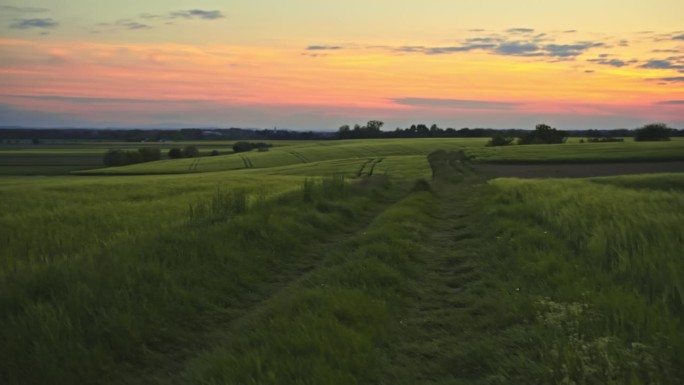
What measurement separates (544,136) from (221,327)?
116 metres

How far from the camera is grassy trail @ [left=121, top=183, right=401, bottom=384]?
5438 mm

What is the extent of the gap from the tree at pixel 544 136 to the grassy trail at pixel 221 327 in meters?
104

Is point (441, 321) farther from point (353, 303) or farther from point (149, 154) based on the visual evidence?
point (149, 154)

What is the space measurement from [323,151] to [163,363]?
78.5 metres

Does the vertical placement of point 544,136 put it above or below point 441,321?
above

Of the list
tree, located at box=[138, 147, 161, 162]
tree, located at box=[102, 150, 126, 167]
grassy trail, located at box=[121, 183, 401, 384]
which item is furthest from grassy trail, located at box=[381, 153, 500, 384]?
tree, located at box=[138, 147, 161, 162]

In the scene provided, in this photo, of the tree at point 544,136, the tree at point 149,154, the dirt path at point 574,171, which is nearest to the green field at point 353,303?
the dirt path at point 574,171

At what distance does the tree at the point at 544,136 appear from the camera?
10929 centimetres

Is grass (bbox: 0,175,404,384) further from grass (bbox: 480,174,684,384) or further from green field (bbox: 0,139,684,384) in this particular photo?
grass (bbox: 480,174,684,384)

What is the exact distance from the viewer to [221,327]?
22.2ft

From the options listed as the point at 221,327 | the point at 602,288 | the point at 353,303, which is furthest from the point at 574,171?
the point at 221,327

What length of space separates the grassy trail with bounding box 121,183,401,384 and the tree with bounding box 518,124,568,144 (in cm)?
10392

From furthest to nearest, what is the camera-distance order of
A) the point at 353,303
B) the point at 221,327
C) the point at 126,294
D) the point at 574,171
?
the point at 574,171, the point at 126,294, the point at 221,327, the point at 353,303

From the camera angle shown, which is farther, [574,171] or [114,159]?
[114,159]
